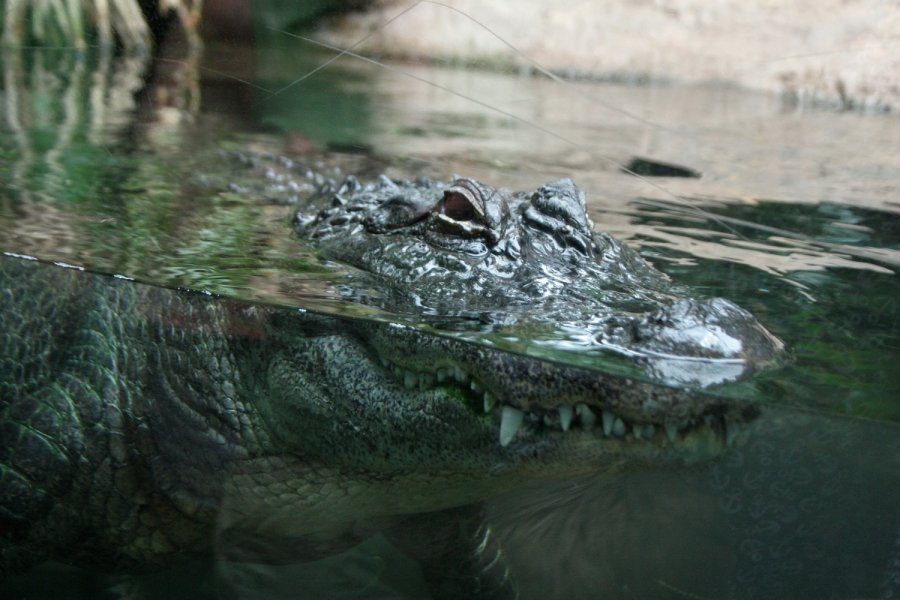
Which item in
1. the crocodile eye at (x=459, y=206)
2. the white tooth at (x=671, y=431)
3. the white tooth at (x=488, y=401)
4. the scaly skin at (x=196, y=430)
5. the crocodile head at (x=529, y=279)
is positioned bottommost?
the scaly skin at (x=196, y=430)

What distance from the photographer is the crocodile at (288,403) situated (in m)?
2.30

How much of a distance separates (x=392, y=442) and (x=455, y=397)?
0.87ft

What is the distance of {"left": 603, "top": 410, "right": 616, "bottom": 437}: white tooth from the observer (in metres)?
1.95

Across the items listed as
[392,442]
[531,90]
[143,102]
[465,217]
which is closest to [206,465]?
[392,442]

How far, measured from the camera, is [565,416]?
203cm

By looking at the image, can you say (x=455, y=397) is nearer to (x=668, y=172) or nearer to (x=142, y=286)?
(x=142, y=286)

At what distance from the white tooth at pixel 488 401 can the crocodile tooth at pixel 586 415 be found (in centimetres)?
23

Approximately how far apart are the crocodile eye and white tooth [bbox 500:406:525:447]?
33.7 inches

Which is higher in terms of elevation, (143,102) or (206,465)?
(143,102)

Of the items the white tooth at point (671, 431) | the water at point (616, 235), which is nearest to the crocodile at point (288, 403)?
the water at point (616, 235)

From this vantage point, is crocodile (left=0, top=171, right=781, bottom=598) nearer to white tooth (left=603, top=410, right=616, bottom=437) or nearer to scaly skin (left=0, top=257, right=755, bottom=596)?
scaly skin (left=0, top=257, right=755, bottom=596)

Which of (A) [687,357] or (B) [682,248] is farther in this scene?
(B) [682,248]

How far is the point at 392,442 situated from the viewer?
233 centimetres

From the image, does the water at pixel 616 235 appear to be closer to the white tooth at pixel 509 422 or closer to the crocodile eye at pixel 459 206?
the white tooth at pixel 509 422
